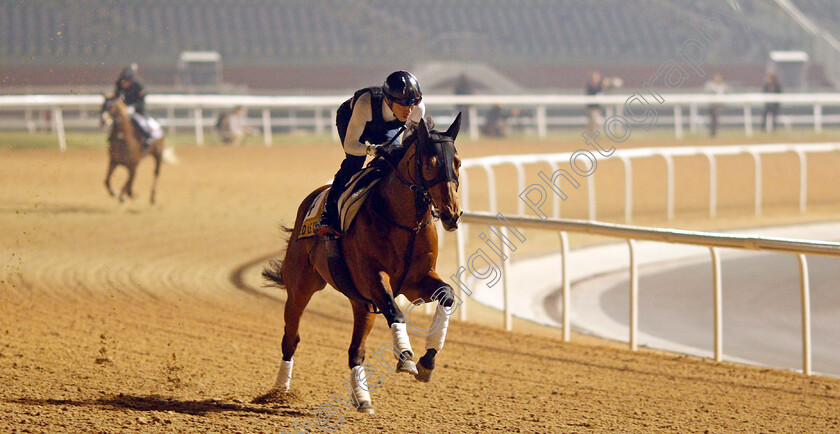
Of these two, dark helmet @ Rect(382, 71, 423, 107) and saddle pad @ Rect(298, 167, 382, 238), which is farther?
saddle pad @ Rect(298, 167, 382, 238)

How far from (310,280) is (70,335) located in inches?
117

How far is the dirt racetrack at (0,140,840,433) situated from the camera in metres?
4.92

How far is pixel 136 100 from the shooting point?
50.1 ft

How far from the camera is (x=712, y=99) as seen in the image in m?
22.7

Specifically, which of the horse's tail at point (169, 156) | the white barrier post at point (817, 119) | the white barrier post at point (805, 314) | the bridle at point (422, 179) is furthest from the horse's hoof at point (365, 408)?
the white barrier post at point (817, 119)

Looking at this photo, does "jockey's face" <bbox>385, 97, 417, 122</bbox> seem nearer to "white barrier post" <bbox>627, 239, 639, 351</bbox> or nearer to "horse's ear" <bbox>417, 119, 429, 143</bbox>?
"horse's ear" <bbox>417, 119, 429, 143</bbox>

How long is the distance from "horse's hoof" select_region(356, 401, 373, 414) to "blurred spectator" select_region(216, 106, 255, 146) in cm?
1544

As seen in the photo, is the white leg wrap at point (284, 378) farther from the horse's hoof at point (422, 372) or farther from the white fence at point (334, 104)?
the white fence at point (334, 104)

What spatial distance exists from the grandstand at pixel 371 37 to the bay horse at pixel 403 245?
2448 centimetres

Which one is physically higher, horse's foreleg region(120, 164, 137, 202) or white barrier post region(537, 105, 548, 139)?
white barrier post region(537, 105, 548, 139)

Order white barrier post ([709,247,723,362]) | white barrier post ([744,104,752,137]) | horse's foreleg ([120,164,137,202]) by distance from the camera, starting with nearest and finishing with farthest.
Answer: white barrier post ([709,247,723,362]) < horse's foreleg ([120,164,137,202]) < white barrier post ([744,104,752,137])

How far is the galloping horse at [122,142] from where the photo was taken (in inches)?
584

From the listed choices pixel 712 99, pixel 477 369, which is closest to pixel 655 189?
pixel 712 99

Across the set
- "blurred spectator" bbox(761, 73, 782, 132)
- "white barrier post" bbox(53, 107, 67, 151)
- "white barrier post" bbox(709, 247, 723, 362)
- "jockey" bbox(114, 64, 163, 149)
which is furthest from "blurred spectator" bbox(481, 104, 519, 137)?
"white barrier post" bbox(709, 247, 723, 362)
